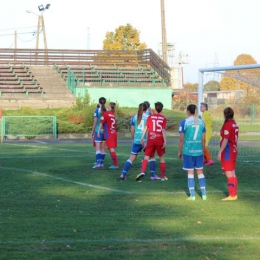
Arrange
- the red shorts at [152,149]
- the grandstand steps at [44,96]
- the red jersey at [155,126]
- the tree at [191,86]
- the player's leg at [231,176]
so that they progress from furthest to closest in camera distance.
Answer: the tree at [191,86] → the grandstand steps at [44,96] → the red shorts at [152,149] → the red jersey at [155,126] → the player's leg at [231,176]

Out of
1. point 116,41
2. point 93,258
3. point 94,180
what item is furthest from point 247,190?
point 116,41

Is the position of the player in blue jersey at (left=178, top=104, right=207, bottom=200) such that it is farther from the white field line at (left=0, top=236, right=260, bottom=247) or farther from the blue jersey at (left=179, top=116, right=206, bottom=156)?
the white field line at (left=0, top=236, right=260, bottom=247)

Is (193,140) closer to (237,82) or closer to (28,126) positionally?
(237,82)

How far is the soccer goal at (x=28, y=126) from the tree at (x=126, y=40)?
37.5 metres

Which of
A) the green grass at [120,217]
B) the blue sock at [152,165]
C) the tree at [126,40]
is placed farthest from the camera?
the tree at [126,40]

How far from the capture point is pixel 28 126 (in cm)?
3416

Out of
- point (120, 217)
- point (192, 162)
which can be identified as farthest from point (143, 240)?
point (192, 162)

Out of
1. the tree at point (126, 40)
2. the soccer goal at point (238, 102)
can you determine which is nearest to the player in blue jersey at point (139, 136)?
the soccer goal at point (238, 102)

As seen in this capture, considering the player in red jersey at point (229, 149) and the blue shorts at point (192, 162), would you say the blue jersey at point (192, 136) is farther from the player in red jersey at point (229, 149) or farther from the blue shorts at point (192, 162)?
the player in red jersey at point (229, 149)

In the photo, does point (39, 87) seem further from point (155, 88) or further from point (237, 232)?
point (237, 232)

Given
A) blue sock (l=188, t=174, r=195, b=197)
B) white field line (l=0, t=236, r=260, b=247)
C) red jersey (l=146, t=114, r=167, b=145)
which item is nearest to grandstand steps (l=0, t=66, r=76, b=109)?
red jersey (l=146, t=114, r=167, b=145)

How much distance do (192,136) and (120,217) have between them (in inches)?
97.9

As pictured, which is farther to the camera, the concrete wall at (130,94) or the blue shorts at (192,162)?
the concrete wall at (130,94)

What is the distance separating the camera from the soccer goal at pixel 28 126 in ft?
111
